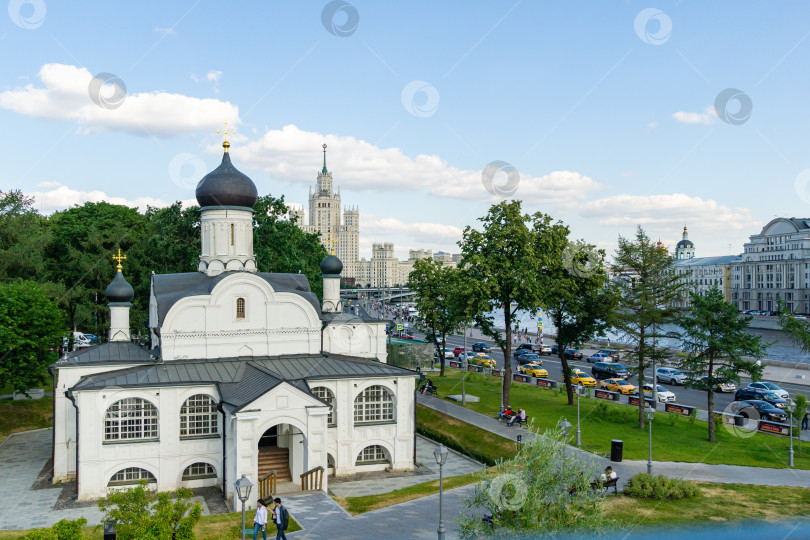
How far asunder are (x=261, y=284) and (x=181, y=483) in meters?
9.07

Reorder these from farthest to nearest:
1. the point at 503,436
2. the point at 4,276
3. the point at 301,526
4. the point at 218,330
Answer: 1. the point at 4,276
2. the point at 503,436
3. the point at 218,330
4. the point at 301,526

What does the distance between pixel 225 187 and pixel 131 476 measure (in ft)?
45.4

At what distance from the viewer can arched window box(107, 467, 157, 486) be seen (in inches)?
986

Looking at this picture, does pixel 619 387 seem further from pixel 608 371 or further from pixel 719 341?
pixel 719 341

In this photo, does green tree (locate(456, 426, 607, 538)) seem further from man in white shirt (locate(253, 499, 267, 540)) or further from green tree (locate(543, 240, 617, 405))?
green tree (locate(543, 240, 617, 405))

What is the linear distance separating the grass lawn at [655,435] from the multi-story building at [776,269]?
92.3 meters

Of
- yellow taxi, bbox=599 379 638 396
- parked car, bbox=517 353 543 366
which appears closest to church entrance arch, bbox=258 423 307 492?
yellow taxi, bbox=599 379 638 396

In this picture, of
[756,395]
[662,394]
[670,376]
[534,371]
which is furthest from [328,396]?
[670,376]

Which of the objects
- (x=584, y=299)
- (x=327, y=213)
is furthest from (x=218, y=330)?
(x=327, y=213)

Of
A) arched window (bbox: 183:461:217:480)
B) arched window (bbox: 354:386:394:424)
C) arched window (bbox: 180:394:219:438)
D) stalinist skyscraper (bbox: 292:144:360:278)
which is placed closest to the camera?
arched window (bbox: 180:394:219:438)

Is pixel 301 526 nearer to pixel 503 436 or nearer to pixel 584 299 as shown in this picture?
pixel 503 436

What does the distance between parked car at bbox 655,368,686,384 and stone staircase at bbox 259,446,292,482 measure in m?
32.4

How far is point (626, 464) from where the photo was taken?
26.1 meters

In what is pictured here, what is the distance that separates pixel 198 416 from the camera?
26047 millimetres
